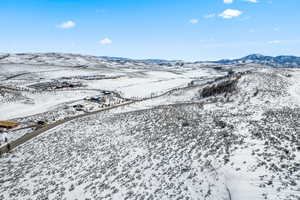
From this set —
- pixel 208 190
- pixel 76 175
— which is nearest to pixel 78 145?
pixel 76 175

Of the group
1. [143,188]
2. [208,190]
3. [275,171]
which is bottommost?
[143,188]

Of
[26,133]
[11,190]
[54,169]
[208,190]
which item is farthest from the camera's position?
[26,133]

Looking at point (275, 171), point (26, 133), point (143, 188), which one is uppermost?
point (275, 171)

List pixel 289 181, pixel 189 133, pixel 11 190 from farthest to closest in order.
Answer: pixel 189 133, pixel 11 190, pixel 289 181

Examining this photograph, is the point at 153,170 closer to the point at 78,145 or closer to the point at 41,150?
the point at 78,145

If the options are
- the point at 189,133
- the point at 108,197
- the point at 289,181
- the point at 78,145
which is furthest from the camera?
the point at 78,145

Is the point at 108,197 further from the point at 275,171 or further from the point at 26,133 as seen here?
the point at 26,133

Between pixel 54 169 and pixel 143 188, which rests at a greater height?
pixel 143 188

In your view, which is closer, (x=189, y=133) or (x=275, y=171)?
(x=275, y=171)

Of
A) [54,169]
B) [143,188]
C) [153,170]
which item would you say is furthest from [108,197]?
[54,169]
